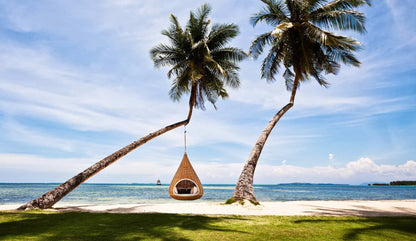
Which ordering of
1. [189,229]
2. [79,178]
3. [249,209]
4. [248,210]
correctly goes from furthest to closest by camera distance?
1. [79,178]
2. [249,209]
3. [248,210]
4. [189,229]

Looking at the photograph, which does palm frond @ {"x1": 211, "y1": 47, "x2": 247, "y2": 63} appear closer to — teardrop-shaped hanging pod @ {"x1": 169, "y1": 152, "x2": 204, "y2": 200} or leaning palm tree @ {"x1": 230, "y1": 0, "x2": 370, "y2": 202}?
leaning palm tree @ {"x1": 230, "y1": 0, "x2": 370, "y2": 202}

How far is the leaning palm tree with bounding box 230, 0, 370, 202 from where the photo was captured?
10055mm

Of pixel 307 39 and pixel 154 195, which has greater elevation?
pixel 307 39

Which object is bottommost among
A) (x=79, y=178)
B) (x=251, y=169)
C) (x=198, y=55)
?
(x=79, y=178)

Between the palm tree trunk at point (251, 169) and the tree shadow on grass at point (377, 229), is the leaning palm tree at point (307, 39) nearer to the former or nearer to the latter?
the palm tree trunk at point (251, 169)

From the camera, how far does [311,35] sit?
10.6 metres

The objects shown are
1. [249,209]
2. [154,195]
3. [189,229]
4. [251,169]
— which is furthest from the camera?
[154,195]

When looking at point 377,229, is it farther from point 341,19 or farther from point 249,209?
point 341,19

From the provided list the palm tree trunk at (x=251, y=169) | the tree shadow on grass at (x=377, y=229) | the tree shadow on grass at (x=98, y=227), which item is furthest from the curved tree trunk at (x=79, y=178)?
the tree shadow on grass at (x=377, y=229)

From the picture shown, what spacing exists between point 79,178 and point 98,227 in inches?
171

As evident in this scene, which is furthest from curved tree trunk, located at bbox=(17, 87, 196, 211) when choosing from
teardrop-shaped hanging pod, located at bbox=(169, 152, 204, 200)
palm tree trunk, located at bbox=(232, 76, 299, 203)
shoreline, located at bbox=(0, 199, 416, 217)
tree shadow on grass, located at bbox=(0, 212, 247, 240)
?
palm tree trunk, located at bbox=(232, 76, 299, 203)

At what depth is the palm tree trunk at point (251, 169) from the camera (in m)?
8.80

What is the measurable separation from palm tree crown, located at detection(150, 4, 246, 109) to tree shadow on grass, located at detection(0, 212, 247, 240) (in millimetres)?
7268

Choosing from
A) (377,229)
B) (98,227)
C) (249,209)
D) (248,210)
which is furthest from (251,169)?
(98,227)
